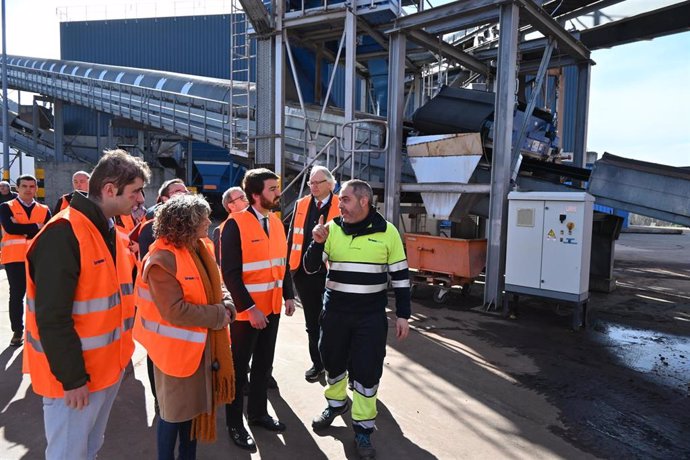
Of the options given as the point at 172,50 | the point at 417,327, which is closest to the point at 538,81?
the point at 417,327

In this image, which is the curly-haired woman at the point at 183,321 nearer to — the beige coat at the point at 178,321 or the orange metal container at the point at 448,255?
the beige coat at the point at 178,321

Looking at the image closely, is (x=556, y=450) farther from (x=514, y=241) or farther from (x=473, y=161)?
(x=473, y=161)

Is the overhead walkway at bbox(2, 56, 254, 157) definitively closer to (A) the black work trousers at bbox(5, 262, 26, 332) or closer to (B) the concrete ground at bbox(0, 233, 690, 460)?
(A) the black work trousers at bbox(5, 262, 26, 332)

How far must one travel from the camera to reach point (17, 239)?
524 centimetres

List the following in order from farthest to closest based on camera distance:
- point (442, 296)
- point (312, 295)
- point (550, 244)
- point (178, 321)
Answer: point (442, 296), point (550, 244), point (312, 295), point (178, 321)

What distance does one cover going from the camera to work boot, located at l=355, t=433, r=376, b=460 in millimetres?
3090

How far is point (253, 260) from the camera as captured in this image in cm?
328

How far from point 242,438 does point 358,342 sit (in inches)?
40.6

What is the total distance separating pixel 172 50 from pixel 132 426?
2875 cm

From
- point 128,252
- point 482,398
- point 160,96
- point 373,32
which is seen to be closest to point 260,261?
point 128,252

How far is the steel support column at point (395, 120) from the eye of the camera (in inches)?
316

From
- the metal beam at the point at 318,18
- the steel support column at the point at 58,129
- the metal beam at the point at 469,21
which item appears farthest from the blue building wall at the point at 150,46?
the metal beam at the point at 469,21

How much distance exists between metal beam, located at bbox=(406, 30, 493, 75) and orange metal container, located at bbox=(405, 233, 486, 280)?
3527 mm

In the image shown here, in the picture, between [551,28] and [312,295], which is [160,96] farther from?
[312,295]
